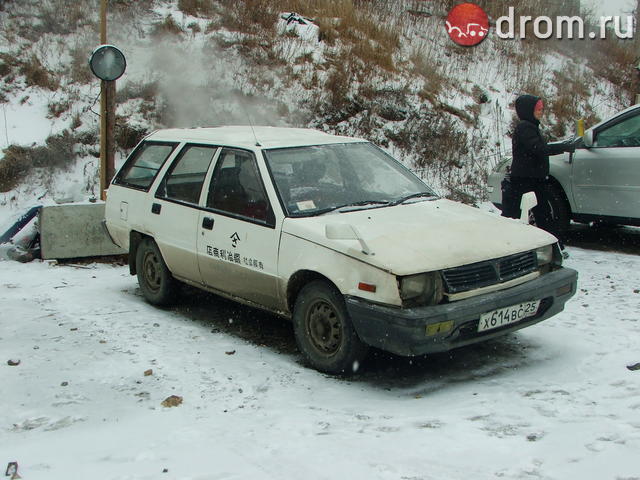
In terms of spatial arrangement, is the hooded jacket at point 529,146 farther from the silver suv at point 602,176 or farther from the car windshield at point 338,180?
the car windshield at point 338,180

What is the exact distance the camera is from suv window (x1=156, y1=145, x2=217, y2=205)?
641 centimetres

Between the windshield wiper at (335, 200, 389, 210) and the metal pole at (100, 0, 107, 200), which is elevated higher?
the metal pole at (100, 0, 107, 200)

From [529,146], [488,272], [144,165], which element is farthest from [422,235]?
[529,146]

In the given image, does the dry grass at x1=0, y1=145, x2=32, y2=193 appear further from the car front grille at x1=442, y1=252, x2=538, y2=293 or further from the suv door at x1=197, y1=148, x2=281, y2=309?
the car front grille at x1=442, y1=252, x2=538, y2=293

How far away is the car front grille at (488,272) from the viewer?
4.87 m

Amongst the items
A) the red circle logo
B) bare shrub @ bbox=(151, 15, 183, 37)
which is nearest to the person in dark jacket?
bare shrub @ bbox=(151, 15, 183, 37)

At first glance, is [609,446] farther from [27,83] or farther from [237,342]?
[27,83]

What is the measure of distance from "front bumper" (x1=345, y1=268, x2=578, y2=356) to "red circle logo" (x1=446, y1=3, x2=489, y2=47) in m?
13.9

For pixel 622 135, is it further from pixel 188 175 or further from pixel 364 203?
pixel 188 175

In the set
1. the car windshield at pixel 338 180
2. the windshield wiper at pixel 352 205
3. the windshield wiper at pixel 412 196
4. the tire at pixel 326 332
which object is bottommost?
the tire at pixel 326 332

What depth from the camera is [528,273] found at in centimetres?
532

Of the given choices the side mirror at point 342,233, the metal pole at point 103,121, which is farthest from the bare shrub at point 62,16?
the side mirror at point 342,233

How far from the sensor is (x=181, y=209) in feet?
21.4

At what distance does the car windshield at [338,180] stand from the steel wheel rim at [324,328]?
2.34 ft
